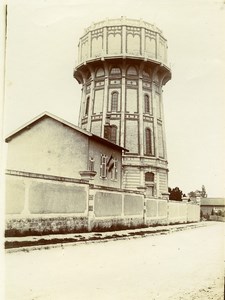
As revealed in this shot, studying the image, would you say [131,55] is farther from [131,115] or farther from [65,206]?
[65,206]

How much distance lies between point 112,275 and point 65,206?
19.1 ft

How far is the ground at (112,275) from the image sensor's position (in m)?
6.17

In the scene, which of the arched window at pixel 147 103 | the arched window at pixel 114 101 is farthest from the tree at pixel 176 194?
the arched window at pixel 114 101

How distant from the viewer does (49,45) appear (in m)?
8.73

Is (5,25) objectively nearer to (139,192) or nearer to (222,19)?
(222,19)

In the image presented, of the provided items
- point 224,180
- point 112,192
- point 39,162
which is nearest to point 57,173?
point 39,162

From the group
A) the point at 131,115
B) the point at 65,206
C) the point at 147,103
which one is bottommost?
the point at 65,206

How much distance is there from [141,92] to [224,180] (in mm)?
20096

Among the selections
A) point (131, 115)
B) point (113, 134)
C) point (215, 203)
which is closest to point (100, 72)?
point (131, 115)

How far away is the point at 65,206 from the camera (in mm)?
12719

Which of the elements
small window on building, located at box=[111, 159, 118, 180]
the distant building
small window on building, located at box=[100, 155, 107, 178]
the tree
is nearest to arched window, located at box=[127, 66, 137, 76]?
small window on building, located at box=[111, 159, 118, 180]

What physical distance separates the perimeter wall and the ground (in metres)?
1.53

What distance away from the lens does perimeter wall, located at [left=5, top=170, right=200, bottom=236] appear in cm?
1035

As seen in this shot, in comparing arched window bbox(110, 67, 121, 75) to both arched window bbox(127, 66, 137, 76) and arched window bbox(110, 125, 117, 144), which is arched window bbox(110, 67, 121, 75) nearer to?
arched window bbox(127, 66, 137, 76)
